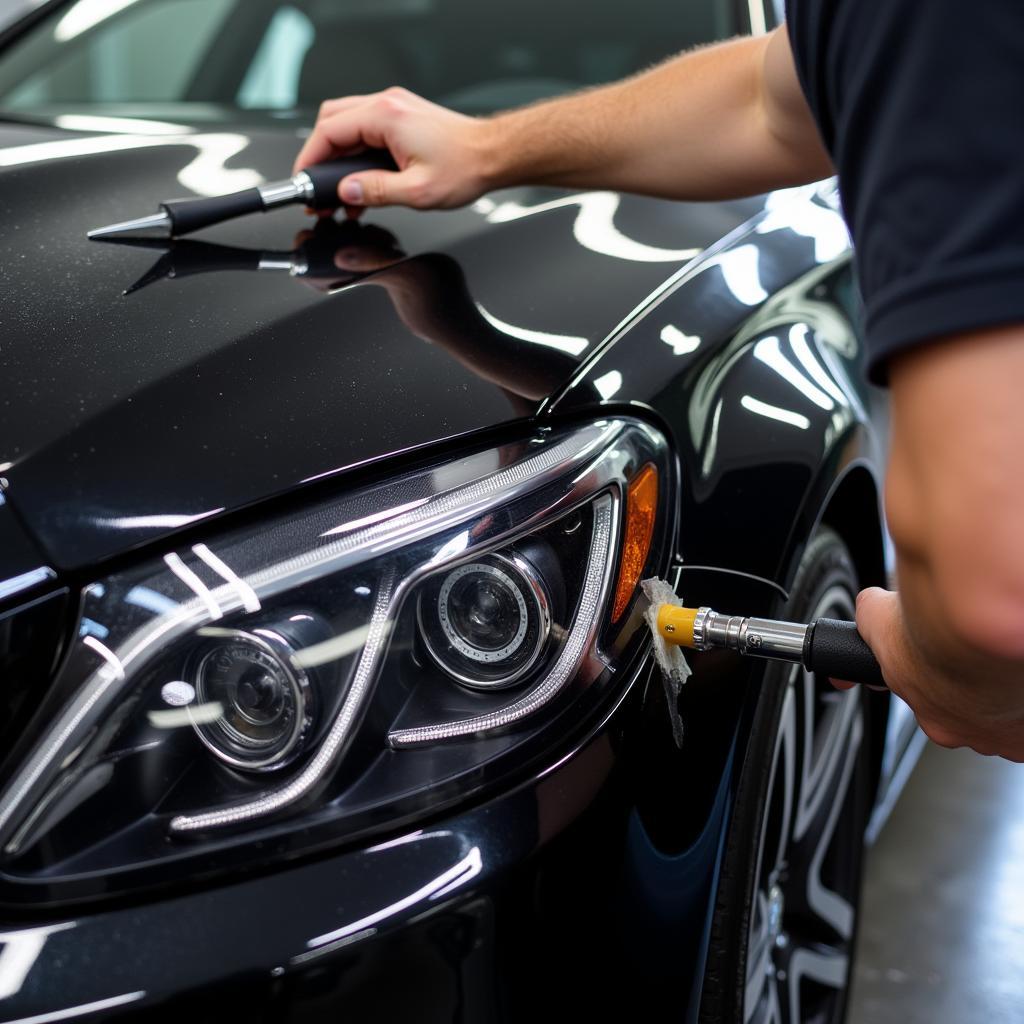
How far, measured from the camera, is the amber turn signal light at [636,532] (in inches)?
37.7

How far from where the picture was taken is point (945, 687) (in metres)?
0.75

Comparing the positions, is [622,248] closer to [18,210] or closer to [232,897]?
[18,210]

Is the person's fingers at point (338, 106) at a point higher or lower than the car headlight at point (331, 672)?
higher

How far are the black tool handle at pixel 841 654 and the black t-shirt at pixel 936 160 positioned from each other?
1.11 ft

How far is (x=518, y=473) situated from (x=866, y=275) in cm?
39

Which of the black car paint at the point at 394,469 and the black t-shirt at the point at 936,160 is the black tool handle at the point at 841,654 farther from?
the black t-shirt at the point at 936,160

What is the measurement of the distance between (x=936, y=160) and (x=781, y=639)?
45cm

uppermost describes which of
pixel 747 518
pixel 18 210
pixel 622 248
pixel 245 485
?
pixel 18 210

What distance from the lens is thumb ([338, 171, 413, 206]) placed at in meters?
1.43

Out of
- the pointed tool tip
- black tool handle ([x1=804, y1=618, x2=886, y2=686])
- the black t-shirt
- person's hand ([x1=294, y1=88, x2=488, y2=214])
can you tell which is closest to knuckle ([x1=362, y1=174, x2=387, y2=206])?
person's hand ([x1=294, y1=88, x2=488, y2=214])

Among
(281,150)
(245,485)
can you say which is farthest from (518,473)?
(281,150)

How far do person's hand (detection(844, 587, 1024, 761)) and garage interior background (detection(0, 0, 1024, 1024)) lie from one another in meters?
1.02

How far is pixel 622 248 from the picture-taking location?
130 centimetres

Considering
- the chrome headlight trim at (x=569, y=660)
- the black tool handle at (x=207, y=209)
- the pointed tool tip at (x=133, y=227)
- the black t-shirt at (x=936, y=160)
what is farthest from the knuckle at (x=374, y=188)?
the black t-shirt at (x=936, y=160)
